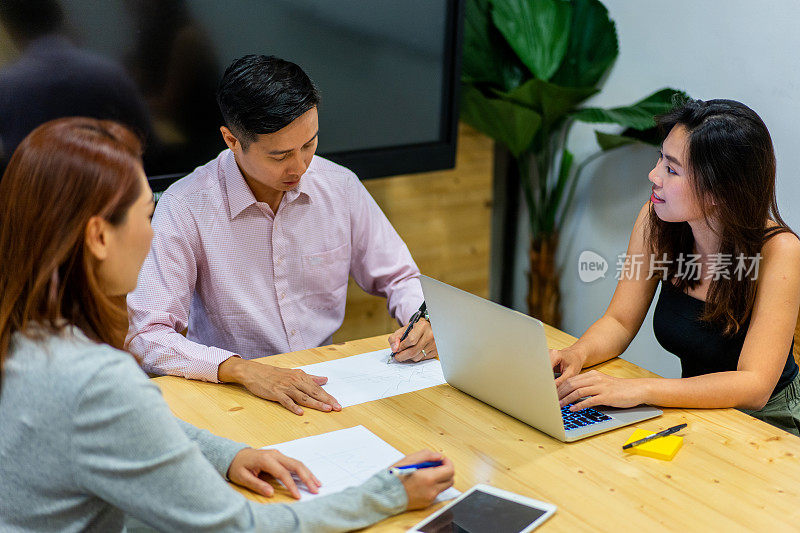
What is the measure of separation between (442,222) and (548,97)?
72cm

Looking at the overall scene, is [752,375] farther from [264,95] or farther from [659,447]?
[264,95]

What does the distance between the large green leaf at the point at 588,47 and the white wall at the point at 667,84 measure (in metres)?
0.06

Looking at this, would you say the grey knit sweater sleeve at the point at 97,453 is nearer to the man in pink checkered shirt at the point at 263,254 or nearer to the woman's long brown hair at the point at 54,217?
the woman's long brown hair at the point at 54,217

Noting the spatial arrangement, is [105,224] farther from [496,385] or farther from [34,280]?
[496,385]

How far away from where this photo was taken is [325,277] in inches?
83.5

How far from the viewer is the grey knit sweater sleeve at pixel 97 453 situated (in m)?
0.94

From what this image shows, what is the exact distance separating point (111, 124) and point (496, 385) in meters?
0.81

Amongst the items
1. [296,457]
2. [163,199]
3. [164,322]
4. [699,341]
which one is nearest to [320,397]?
[296,457]

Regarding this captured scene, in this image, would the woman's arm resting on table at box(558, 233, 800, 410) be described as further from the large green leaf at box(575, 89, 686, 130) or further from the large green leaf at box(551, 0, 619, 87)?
the large green leaf at box(551, 0, 619, 87)

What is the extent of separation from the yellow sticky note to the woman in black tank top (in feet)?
0.37

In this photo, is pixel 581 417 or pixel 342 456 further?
pixel 581 417

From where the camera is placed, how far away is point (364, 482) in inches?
45.9

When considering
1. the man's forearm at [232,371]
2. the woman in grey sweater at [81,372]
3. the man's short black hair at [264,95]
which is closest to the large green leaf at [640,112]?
the man's short black hair at [264,95]

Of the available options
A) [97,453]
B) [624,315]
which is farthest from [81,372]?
[624,315]
